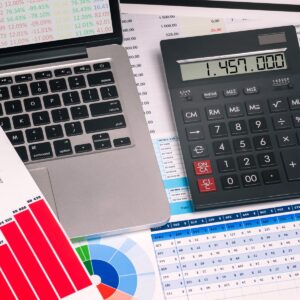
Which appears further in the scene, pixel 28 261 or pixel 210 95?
pixel 210 95

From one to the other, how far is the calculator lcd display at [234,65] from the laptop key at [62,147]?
16cm

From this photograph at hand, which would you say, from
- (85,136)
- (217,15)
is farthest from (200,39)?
(85,136)

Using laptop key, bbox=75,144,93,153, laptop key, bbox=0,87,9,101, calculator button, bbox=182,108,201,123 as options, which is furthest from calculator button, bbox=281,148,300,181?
laptop key, bbox=0,87,9,101

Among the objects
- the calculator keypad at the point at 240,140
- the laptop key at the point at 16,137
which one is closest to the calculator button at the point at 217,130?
the calculator keypad at the point at 240,140

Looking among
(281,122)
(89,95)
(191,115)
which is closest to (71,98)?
(89,95)

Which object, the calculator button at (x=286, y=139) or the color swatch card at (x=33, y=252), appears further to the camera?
→ the calculator button at (x=286, y=139)

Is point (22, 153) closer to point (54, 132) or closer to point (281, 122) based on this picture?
point (54, 132)

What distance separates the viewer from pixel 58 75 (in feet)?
1.90

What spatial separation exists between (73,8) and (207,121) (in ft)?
0.66

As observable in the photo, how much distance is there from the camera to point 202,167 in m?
0.55

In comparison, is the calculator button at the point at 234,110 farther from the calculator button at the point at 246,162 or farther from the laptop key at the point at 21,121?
the laptop key at the point at 21,121

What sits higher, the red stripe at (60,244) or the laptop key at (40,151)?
the laptop key at (40,151)

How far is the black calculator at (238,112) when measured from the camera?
544 millimetres

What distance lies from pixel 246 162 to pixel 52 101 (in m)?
0.22
